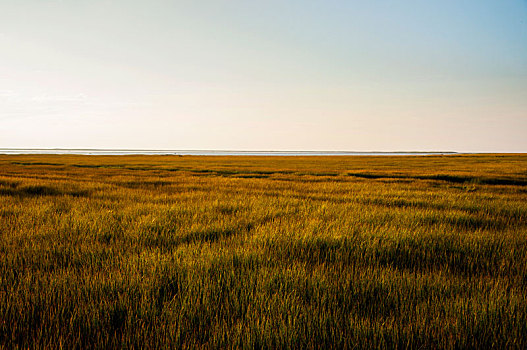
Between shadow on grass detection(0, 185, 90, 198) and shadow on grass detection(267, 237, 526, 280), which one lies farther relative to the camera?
shadow on grass detection(0, 185, 90, 198)

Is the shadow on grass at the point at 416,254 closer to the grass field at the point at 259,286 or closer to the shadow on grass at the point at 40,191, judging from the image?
the grass field at the point at 259,286

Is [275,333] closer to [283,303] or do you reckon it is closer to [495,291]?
[283,303]

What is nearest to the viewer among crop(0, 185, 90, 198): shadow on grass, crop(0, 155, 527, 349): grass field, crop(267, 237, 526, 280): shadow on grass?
crop(0, 155, 527, 349): grass field

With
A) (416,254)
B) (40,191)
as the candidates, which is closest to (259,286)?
(416,254)

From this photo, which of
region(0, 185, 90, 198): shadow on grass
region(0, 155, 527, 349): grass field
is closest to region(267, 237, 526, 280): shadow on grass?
region(0, 155, 527, 349): grass field

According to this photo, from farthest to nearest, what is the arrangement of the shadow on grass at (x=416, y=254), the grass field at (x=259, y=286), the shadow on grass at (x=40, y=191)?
1. the shadow on grass at (x=40, y=191)
2. the shadow on grass at (x=416, y=254)
3. the grass field at (x=259, y=286)

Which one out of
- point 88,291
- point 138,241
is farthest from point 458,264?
point 138,241

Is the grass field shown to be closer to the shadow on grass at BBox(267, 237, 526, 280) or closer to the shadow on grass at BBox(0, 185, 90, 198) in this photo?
the shadow on grass at BBox(267, 237, 526, 280)

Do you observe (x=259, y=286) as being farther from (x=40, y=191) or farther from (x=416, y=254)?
(x=40, y=191)

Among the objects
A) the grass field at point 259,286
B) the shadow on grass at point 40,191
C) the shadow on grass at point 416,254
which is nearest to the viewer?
the grass field at point 259,286

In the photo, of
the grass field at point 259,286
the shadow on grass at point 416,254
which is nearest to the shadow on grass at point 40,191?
the grass field at point 259,286

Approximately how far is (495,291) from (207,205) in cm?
573

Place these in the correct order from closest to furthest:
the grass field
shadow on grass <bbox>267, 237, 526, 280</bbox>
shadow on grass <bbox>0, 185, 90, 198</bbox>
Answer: the grass field < shadow on grass <bbox>267, 237, 526, 280</bbox> < shadow on grass <bbox>0, 185, 90, 198</bbox>

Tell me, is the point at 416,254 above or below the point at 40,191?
below
